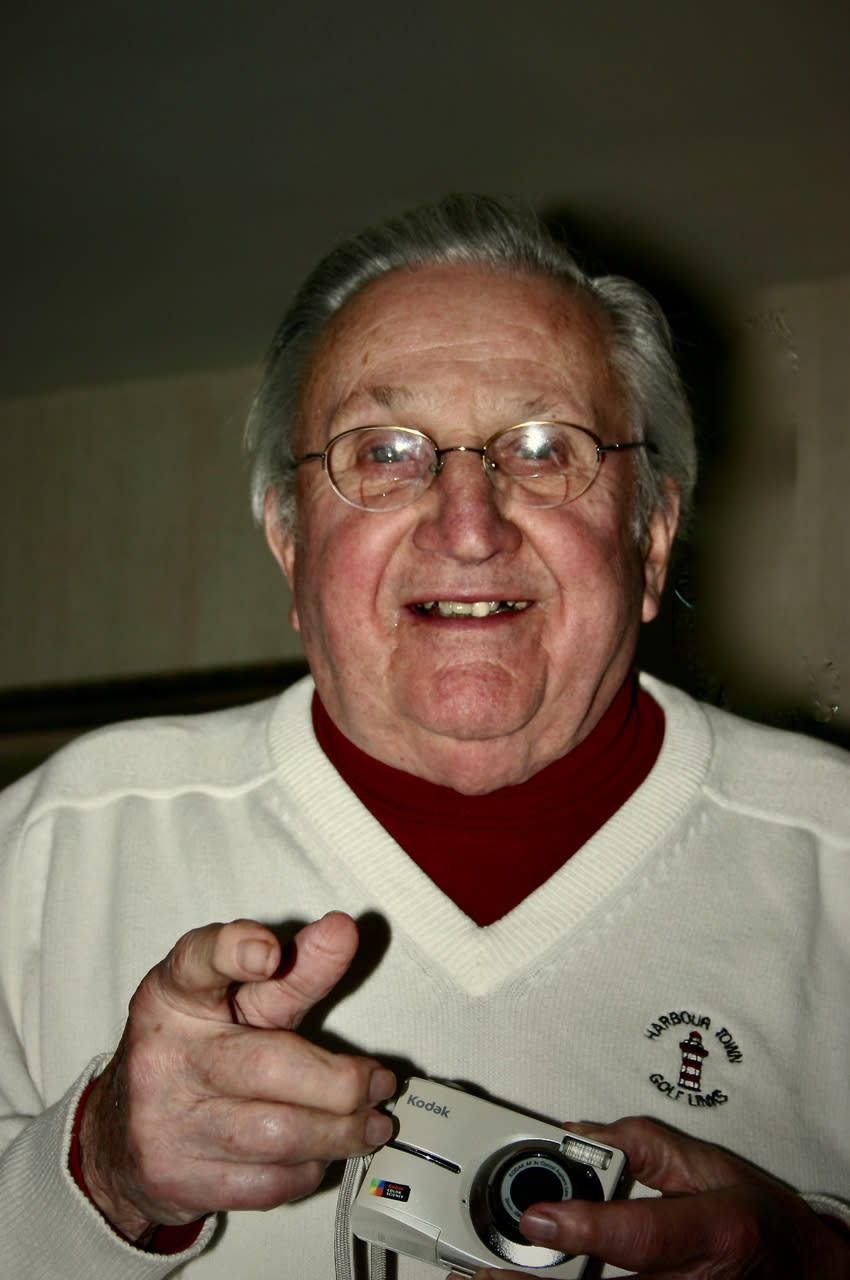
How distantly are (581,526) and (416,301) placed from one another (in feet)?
0.97

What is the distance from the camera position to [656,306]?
4.18ft

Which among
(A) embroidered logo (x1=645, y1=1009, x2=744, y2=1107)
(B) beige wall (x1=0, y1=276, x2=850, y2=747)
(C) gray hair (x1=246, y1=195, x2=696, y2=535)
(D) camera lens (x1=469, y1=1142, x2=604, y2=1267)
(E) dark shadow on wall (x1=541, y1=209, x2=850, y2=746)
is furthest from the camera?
(B) beige wall (x1=0, y1=276, x2=850, y2=747)

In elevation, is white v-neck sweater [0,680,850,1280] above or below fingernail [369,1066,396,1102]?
below

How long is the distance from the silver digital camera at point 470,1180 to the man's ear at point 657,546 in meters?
0.60

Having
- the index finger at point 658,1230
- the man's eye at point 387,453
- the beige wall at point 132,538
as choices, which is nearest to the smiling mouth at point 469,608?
the man's eye at point 387,453

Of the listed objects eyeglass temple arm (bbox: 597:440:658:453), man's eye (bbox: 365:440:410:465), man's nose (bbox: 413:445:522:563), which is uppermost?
eyeglass temple arm (bbox: 597:440:658:453)

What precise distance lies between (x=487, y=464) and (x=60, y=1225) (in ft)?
2.41

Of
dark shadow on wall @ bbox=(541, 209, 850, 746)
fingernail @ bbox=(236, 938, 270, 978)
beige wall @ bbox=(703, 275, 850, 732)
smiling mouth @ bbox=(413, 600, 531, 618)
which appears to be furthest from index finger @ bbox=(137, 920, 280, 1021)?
beige wall @ bbox=(703, 275, 850, 732)

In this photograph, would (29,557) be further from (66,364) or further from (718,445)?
(718,445)

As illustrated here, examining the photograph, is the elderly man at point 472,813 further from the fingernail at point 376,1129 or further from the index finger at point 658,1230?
the fingernail at point 376,1129

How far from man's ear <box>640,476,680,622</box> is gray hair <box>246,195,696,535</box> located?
12 mm

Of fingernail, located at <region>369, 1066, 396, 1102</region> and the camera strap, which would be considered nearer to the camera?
fingernail, located at <region>369, 1066, 396, 1102</region>

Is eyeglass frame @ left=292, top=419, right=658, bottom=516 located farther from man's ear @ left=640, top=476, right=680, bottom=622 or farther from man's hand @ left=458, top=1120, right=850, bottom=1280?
man's hand @ left=458, top=1120, right=850, bottom=1280

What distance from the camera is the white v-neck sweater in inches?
38.4
